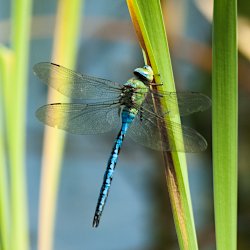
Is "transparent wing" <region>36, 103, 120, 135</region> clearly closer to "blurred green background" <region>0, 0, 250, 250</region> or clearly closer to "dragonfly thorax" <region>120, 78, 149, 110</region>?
"dragonfly thorax" <region>120, 78, 149, 110</region>

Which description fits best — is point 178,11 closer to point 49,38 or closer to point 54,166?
point 49,38

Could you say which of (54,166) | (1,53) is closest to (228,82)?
(1,53)

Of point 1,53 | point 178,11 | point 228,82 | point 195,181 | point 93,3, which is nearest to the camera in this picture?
point 228,82

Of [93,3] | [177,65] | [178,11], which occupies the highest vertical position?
[93,3]

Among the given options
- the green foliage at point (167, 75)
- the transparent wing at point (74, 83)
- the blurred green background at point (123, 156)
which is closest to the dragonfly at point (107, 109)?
the transparent wing at point (74, 83)

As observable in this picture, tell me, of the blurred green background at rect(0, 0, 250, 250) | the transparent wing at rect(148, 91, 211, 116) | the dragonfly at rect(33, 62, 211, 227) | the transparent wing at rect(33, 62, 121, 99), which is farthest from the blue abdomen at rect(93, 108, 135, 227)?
the blurred green background at rect(0, 0, 250, 250)

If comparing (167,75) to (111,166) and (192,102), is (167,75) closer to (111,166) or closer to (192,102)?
(192,102)
